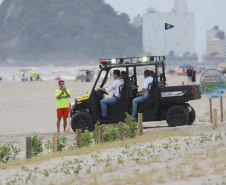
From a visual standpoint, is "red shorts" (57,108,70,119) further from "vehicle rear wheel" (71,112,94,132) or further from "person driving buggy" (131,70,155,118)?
"person driving buggy" (131,70,155,118)

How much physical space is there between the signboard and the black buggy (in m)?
0.25

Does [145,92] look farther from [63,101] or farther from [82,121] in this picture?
[63,101]

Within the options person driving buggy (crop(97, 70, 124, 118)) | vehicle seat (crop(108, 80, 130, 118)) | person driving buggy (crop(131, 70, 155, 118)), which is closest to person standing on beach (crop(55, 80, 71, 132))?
person driving buggy (crop(97, 70, 124, 118))

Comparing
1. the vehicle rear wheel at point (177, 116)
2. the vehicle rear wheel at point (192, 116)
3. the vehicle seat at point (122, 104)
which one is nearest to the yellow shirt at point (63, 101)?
the vehicle seat at point (122, 104)

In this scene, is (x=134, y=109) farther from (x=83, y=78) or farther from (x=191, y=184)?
(x=83, y=78)

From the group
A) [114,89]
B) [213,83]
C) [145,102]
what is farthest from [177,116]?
[114,89]

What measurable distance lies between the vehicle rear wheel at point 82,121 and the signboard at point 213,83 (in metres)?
2.82

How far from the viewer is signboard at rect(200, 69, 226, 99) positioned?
14.0 meters

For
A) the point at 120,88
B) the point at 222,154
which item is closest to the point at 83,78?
the point at 120,88

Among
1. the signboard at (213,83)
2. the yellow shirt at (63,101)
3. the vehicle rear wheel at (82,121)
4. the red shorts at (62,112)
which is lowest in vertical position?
the vehicle rear wheel at (82,121)

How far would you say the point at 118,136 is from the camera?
12156 millimetres

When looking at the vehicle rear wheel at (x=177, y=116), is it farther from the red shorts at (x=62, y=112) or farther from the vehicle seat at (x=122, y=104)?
the red shorts at (x=62, y=112)

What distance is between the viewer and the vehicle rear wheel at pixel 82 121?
565 inches

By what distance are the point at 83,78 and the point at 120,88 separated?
55.1 metres
